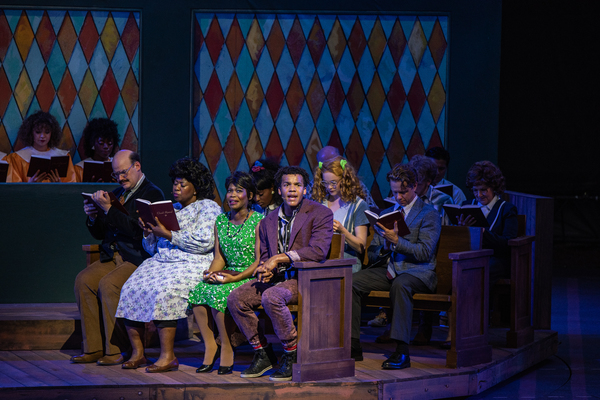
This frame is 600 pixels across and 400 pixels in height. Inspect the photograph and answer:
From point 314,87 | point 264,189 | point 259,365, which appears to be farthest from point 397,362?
point 314,87

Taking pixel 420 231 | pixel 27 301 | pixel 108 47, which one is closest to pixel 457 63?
pixel 420 231

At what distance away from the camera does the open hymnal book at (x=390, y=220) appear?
4.28 meters

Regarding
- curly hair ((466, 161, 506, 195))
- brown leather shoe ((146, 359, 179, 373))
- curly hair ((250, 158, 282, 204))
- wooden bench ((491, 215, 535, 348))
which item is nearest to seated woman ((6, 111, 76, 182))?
curly hair ((250, 158, 282, 204))

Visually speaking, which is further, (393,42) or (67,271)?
(393,42)

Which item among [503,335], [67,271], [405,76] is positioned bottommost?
[503,335]

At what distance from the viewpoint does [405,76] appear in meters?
6.53

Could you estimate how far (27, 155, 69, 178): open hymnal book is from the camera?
584 centimetres

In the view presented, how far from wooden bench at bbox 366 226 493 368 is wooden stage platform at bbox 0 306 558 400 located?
0.36ft

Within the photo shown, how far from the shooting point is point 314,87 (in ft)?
21.4

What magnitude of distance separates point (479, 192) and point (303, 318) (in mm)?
1829

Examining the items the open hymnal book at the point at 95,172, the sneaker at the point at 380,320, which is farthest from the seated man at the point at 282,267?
the open hymnal book at the point at 95,172

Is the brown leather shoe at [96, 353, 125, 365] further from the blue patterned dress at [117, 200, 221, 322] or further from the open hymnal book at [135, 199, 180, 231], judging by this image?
the open hymnal book at [135, 199, 180, 231]

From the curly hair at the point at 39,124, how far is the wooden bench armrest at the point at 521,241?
12.2ft

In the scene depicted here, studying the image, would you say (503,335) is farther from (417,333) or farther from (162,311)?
(162,311)
